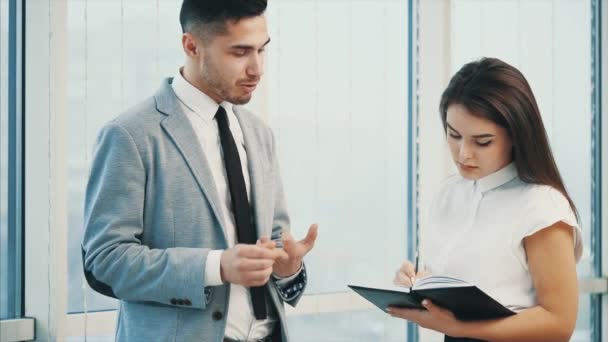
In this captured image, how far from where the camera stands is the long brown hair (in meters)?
1.88

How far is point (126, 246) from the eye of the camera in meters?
1.66

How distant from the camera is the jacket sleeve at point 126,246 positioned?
165cm

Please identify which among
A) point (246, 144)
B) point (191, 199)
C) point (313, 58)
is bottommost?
point (191, 199)

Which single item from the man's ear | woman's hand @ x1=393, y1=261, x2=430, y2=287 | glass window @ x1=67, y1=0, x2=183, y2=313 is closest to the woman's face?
woman's hand @ x1=393, y1=261, x2=430, y2=287

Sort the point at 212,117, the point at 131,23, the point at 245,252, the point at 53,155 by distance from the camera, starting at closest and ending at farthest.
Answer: the point at 245,252, the point at 212,117, the point at 53,155, the point at 131,23

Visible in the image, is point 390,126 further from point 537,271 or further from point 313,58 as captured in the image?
point 537,271

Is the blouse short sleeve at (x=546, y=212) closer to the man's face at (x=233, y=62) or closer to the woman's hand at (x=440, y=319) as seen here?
the woman's hand at (x=440, y=319)

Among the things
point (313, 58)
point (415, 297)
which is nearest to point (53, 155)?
point (313, 58)

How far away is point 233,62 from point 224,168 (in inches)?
11.1

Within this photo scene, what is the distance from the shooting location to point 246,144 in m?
1.95

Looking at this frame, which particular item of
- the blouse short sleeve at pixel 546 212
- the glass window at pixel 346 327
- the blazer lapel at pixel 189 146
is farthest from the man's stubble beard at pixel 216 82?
the glass window at pixel 346 327

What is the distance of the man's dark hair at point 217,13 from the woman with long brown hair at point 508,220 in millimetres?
596

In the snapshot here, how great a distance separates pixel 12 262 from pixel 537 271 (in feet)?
6.08

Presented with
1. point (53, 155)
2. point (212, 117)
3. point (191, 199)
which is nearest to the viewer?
point (191, 199)
